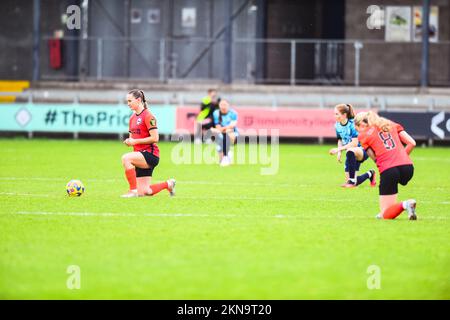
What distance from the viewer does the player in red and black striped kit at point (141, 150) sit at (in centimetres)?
1587

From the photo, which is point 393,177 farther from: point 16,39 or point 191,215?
point 16,39

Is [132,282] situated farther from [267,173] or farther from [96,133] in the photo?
[96,133]

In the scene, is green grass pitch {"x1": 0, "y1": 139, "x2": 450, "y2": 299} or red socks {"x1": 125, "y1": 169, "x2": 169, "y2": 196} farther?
red socks {"x1": 125, "y1": 169, "x2": 169, "y2": 196}

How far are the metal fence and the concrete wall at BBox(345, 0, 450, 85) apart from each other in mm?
36

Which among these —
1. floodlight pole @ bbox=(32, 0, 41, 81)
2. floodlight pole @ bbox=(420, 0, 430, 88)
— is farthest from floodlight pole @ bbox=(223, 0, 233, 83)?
floodlight pole @ bbox=(32, 0, 41, 81)

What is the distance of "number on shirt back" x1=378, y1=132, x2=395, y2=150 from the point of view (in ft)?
44.0

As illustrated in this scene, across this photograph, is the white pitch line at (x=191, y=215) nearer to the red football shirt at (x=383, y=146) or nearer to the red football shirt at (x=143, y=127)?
the red football shirt at (x=383, y=146)

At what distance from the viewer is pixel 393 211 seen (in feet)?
43.5

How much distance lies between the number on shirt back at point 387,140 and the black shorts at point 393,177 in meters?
0.32

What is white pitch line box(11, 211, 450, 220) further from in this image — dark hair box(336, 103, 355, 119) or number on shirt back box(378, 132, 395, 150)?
dark hair box(336, 103, 355, 119)

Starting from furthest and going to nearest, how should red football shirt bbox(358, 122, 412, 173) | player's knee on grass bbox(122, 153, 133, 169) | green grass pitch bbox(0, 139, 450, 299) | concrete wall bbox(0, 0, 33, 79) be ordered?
concrete wall bbox(0, 0, 33, 79) < player's knee on grass bbox(122, 153, 133, 169) < red football shirt bbox(358, 122, 412, 173) < green grass pitch bbox(0, 139, 450, 299)

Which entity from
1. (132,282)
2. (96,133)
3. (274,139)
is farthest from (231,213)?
(96,133)

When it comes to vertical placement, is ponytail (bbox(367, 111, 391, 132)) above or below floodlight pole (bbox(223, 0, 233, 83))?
below

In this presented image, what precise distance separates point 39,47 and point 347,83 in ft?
37.6
